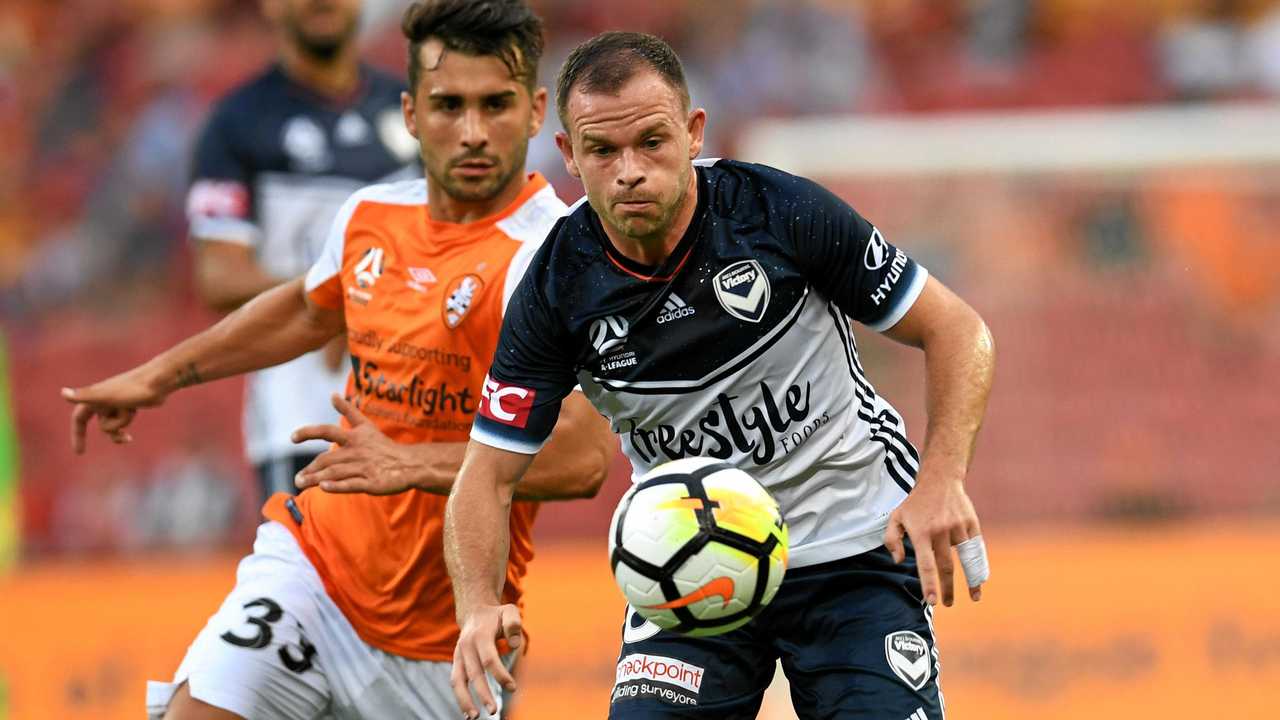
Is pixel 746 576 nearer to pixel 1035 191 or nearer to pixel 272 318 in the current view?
pixel 272 318

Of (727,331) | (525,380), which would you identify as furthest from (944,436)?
(525,380)

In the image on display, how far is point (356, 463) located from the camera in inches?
181

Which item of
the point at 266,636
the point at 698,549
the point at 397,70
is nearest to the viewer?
the point at 698,549

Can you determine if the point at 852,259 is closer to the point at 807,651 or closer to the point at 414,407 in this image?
the point at 807,651

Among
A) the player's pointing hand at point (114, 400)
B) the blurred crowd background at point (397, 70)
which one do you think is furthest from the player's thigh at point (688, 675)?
the blurred crowd background at point (397, 70)

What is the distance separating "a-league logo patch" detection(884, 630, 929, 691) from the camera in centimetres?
442

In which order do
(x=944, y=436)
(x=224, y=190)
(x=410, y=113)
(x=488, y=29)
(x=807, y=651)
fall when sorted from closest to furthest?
(x=944, y=436) < (x=807, y=651) < (x=488, y=29) < (x=410, y=113) < (x=224, y=190)

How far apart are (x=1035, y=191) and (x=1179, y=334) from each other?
1.37m

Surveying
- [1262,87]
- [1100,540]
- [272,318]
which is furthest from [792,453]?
[1262,87]

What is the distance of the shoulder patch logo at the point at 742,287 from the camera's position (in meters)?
4.38

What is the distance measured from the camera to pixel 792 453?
456 cm

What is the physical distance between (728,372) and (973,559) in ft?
2.54

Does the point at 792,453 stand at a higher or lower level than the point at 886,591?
higher

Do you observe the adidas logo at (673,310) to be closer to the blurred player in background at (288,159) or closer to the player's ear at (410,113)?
the player's ear at (410,113)
